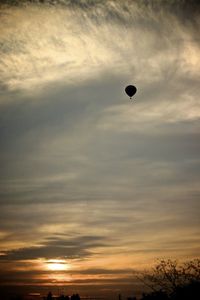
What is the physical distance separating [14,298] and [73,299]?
2348 centimetres

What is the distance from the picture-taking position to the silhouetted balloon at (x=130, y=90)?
1898 inches

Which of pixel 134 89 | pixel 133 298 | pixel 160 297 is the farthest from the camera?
pixel 133 298

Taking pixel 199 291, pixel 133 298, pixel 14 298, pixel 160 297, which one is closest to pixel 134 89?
pixel 199 291

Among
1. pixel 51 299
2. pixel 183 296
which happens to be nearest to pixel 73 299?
pixel 51 299

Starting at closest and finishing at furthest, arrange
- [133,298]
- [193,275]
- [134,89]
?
1. [134,89]
2. [193,275]
3. [133,298]

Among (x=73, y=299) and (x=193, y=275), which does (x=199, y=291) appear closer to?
(x=193, y=275)

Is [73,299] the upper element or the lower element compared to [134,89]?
lower

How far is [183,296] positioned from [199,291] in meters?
2.19

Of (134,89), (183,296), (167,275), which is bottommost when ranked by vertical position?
(183,296)

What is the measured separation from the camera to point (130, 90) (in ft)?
160

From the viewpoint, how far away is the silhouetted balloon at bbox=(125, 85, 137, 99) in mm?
48203

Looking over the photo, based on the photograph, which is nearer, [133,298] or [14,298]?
[133,298]

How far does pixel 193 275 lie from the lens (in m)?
54.8

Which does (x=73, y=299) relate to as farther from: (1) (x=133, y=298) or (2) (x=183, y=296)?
(2) (x=183, y=296)
